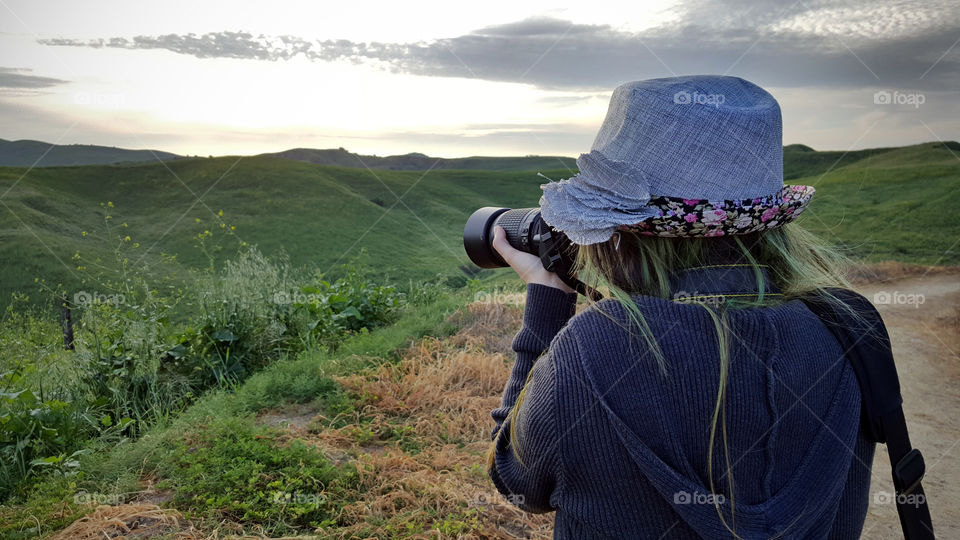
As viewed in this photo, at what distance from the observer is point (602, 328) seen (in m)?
1.41

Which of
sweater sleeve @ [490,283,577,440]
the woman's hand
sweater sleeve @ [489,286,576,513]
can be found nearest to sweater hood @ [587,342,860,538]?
sweater sleeve @ [489,286,576,513]

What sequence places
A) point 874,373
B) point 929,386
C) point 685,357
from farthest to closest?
1. point 929,386
2. point 874,373
3. point 685,357

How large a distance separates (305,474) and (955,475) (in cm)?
430

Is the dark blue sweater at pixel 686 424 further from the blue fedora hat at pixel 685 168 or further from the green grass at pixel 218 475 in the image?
the green grass at pixel 218 475

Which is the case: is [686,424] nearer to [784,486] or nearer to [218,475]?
[784,486]

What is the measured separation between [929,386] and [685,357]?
6170 millimetres

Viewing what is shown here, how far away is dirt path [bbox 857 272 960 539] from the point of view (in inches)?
159

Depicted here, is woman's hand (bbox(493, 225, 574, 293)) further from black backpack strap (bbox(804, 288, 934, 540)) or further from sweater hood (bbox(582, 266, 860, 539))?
black backpack strap (bbox(804, 288, 934, 540))

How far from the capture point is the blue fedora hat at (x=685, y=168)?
4.82 feet

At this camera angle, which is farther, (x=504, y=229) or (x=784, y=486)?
(x=504, y=229)

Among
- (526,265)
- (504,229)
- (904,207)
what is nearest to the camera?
(526,265)

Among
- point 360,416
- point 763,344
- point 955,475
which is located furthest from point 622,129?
point 955,475

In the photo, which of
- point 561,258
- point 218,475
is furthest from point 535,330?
point 218,475

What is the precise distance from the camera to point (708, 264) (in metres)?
1.55
